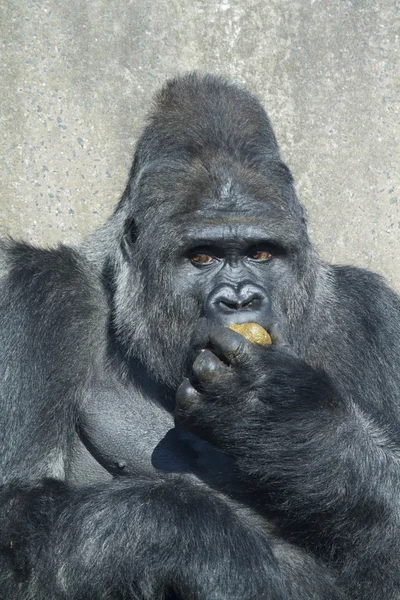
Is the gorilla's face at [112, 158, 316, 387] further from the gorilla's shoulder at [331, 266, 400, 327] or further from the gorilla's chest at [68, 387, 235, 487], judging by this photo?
the gorilla's shoulder at [331, 266, 400, 327]

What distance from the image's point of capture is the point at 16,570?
4254 millimetres

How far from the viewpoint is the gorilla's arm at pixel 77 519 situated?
4.14m

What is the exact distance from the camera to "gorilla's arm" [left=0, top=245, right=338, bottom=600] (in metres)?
4.14

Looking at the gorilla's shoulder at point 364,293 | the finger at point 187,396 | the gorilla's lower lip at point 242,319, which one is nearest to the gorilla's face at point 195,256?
the gorilla's lower lip at point 242,319

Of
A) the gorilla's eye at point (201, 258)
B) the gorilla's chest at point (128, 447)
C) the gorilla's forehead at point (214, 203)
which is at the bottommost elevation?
the gorilla's chest at point (128, 447)

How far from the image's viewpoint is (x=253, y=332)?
426 centimetres

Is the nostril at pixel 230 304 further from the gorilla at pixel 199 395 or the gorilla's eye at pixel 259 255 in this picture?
the gorilla's eye at pixel 259 255

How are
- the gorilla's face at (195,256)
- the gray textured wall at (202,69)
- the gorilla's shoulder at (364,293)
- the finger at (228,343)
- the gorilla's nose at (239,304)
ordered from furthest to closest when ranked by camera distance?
the gray textured wall at (202,69) → the gorilla's shoulder at (364,293) → the gorilla's face at (195,256) → the gorilla's nose at (239,304) → the finger at (228,343)

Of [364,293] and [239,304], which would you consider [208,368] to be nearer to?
[239,304]

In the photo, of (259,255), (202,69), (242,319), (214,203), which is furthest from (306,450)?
(202,69)

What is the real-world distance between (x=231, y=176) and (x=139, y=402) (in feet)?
3.56

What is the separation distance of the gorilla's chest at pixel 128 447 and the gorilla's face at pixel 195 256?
0.24 m

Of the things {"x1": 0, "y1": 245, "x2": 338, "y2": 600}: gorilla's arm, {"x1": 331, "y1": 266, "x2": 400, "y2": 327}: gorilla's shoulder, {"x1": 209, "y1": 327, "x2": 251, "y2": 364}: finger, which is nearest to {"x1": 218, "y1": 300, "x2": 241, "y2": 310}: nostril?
{"x1": 209, "y1": 327, "x2": 251, "y2": 364}: finger

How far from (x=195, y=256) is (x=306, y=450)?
3.25ft
